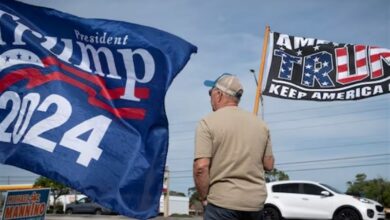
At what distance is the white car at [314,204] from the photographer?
18766mm

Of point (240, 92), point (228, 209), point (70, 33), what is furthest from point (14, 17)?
point (228, 209)

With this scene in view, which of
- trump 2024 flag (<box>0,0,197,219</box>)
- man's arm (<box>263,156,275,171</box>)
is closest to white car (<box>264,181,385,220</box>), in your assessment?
trump 2024 flag (<box>0,0,197,219</box>)

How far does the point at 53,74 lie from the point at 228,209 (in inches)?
95.5

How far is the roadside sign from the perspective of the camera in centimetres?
607

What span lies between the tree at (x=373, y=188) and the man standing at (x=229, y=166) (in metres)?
48.0

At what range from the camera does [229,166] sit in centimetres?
392

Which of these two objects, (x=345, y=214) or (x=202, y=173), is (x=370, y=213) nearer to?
(x=345, y=214)

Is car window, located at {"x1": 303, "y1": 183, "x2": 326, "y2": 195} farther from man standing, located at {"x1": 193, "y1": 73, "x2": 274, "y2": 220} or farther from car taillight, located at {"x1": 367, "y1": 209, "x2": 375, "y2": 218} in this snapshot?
man standing, located at {"x1": 193, "y1": 73, "x2": 274, "y2": 220}

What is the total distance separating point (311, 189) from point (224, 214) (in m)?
16.4

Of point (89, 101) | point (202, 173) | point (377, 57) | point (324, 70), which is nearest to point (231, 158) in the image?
point (202, 173)

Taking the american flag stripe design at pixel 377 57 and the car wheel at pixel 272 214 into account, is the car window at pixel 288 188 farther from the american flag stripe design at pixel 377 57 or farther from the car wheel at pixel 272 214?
the american flag stripe design at pixel 377 57

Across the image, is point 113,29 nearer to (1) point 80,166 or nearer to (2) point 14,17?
(2) point 14,17

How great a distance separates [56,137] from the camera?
523 centimetres

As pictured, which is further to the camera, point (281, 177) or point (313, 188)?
point (281, 177)
